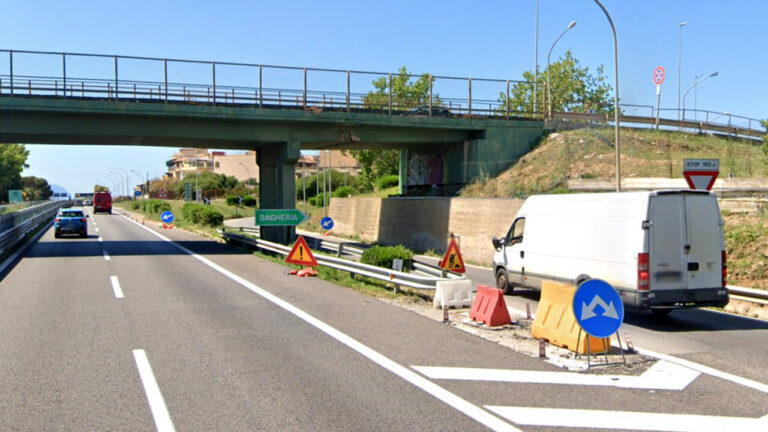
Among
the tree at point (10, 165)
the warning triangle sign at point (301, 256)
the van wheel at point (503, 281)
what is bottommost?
the van wheel at point (503, 281)

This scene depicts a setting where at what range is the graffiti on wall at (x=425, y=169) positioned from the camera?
3588cm

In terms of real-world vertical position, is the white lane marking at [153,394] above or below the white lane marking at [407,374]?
above

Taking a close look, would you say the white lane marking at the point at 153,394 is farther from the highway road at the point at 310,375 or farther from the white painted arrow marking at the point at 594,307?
the white painted arrow marking at the point at 594,307

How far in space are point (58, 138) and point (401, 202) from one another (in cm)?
1673

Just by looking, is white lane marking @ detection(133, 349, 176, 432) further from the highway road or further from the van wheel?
the van wheel

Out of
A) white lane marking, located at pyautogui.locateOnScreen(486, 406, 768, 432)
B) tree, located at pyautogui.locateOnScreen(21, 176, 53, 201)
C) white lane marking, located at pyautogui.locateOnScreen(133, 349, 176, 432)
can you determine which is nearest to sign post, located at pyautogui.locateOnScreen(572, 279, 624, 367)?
white lane marking, located at pyautogui.locateOnScreen(486, 406, 768, 432)

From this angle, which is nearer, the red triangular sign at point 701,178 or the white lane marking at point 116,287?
the red triangular sign at point 701,178

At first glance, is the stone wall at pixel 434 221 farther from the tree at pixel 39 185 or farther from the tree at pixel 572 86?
the tree at pixel 39 185

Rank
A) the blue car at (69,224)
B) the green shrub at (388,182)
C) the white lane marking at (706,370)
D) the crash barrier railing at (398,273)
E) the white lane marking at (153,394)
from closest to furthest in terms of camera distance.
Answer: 1. the white lane marking at (153,394)
2. the white lane marking at (706,370)
3. the crash barrier railing at (398,273)
4. the blue car at (69,224)
5. the green shrub at (388,182)

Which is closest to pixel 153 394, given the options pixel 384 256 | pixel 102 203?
pixel 384 256

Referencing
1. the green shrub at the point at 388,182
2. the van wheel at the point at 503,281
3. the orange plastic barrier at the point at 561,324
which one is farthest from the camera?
the green shrub at the point at 388,182

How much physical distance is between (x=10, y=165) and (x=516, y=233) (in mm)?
105830

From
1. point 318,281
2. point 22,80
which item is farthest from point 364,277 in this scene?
point 22,80

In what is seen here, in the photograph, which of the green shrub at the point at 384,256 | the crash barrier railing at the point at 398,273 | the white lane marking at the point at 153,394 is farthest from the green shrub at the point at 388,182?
the white lane marking at the point at 153,394
